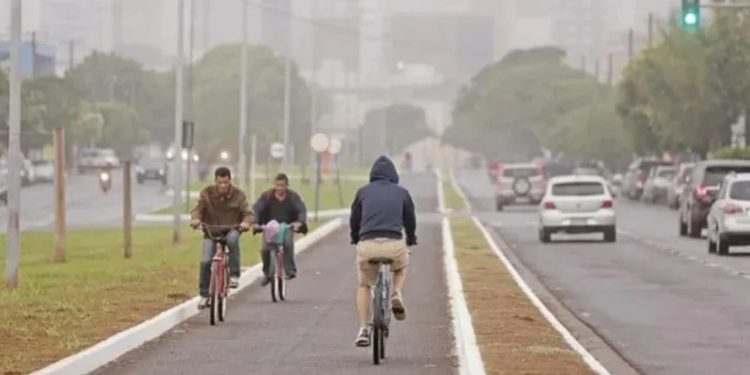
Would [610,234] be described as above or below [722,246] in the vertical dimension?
below

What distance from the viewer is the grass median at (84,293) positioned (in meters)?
21.4

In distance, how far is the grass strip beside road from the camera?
63.9 ft

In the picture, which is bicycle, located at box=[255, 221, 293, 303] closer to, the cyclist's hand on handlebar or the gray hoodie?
the cyclist's hand on handlebar

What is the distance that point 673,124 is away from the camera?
90.8 meters

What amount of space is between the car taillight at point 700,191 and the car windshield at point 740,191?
26.6 feet

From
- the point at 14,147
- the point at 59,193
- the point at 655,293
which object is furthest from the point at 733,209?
the point at 14,147

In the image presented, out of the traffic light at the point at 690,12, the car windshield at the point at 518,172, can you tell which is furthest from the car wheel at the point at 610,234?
the car windshield at the point at 518,172

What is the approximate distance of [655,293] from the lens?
32.0 m

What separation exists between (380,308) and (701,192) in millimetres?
33697

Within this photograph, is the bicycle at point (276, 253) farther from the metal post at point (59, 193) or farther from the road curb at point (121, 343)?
the metal post at point (59, 193)

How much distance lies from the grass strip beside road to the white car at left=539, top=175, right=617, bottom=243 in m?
12.7

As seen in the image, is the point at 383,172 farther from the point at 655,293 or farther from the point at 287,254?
the point at 655,293

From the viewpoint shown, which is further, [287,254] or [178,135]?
[178,135]

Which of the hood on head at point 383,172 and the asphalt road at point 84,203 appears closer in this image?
the hood on head at point 383,172
